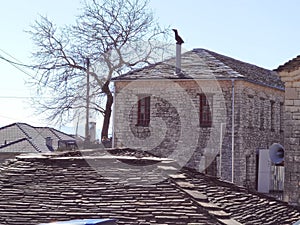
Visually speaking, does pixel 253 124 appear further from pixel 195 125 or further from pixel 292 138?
pixel 292 138

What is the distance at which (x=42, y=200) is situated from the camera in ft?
24.6

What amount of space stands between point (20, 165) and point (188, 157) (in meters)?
14.2

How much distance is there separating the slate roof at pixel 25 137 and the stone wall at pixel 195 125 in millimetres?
11833

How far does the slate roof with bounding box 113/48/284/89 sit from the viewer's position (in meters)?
22.3

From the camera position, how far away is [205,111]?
2264cm

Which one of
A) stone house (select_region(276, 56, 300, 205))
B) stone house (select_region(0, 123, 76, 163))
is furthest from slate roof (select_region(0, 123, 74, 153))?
stone house (select_region(276, 56, 300, 205))

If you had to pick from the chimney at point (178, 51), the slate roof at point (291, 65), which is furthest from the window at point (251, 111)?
the slate roof at point (291, 65)

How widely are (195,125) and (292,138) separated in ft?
28.4

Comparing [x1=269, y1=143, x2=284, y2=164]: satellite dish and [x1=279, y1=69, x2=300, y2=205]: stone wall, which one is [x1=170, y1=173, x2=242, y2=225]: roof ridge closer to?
[x1=269, y1=143, x2=284, y2=164]: satellite dish

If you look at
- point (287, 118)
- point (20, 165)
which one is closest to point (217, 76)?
point (287, 118)

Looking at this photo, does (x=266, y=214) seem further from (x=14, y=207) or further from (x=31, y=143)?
(x=31, y=143)

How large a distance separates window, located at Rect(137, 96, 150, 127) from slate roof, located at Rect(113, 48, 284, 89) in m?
0.93

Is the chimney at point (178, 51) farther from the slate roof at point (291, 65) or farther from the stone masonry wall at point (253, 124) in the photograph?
the slate roof at point (291, 65)

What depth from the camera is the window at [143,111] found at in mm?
23500
